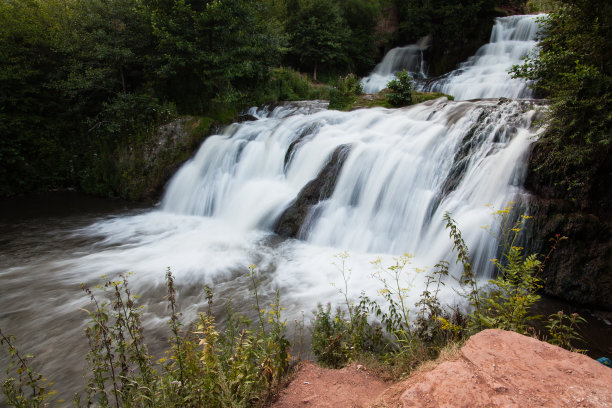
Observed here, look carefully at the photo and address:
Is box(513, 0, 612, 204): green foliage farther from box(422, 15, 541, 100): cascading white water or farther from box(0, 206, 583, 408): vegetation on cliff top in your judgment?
box(422, 15, 541, 100): cascading white water

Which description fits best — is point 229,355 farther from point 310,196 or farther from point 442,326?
point 310,196

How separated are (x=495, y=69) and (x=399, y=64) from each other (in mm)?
7584

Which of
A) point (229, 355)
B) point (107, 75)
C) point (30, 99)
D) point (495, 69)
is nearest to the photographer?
point (229, 355)

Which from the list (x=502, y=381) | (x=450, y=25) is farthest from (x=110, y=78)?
(x=450, y=25)

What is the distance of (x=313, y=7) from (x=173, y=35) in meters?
10.2

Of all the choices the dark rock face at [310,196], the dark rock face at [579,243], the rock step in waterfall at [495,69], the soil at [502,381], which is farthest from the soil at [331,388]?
the rock step in waterfall at [495,69]

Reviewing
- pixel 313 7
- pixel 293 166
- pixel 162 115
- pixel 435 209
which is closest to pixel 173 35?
pixel 162 115

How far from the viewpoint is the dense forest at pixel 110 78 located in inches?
473

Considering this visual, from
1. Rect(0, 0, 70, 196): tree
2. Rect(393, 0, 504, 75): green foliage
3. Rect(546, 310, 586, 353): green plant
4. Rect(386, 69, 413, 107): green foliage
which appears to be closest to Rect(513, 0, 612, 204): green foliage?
Rect(546, 310, 586, 353): green plant

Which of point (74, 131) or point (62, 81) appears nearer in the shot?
point (62, 81)

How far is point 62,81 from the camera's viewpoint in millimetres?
12016

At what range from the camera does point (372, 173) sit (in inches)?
327

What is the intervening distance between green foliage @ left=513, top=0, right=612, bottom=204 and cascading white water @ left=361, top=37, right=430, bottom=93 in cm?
1446

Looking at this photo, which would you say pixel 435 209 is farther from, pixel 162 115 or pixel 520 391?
Answer: pixel 162 115
